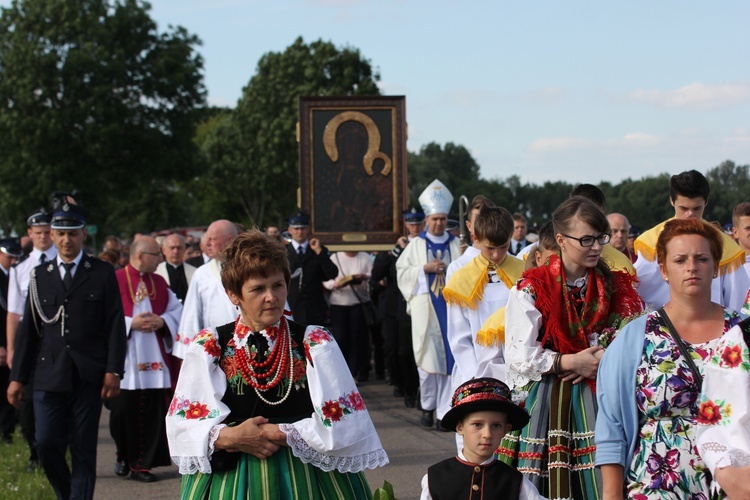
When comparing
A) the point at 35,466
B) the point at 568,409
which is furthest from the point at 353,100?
the point at 568,409

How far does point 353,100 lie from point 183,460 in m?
9.76

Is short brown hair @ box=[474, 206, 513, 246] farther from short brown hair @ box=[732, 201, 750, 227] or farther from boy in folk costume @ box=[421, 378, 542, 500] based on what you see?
boy in folk costume @ box=[421, 378, 542, 500]

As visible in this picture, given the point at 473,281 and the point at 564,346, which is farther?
the point at 473,281

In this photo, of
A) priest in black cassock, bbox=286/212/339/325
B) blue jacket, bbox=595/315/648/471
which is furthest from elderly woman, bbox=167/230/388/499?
priest in black cassock, bbox=286/212/339/325

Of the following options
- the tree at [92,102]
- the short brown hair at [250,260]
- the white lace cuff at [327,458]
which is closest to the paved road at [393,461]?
the white lace cuff at [327,458]

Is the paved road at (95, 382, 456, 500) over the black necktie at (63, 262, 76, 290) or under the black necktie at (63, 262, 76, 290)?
under

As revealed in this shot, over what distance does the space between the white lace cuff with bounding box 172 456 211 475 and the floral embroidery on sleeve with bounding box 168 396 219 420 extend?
16 cm

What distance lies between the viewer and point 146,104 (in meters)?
40.9

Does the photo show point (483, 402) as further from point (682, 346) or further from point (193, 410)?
point (193, 410)

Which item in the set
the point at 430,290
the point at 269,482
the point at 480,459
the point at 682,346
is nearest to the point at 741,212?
the point at 682,346

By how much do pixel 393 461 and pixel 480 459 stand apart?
4941 mm

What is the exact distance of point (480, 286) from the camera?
690cm

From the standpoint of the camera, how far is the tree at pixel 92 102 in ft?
123

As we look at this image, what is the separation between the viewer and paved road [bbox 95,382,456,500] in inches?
321
